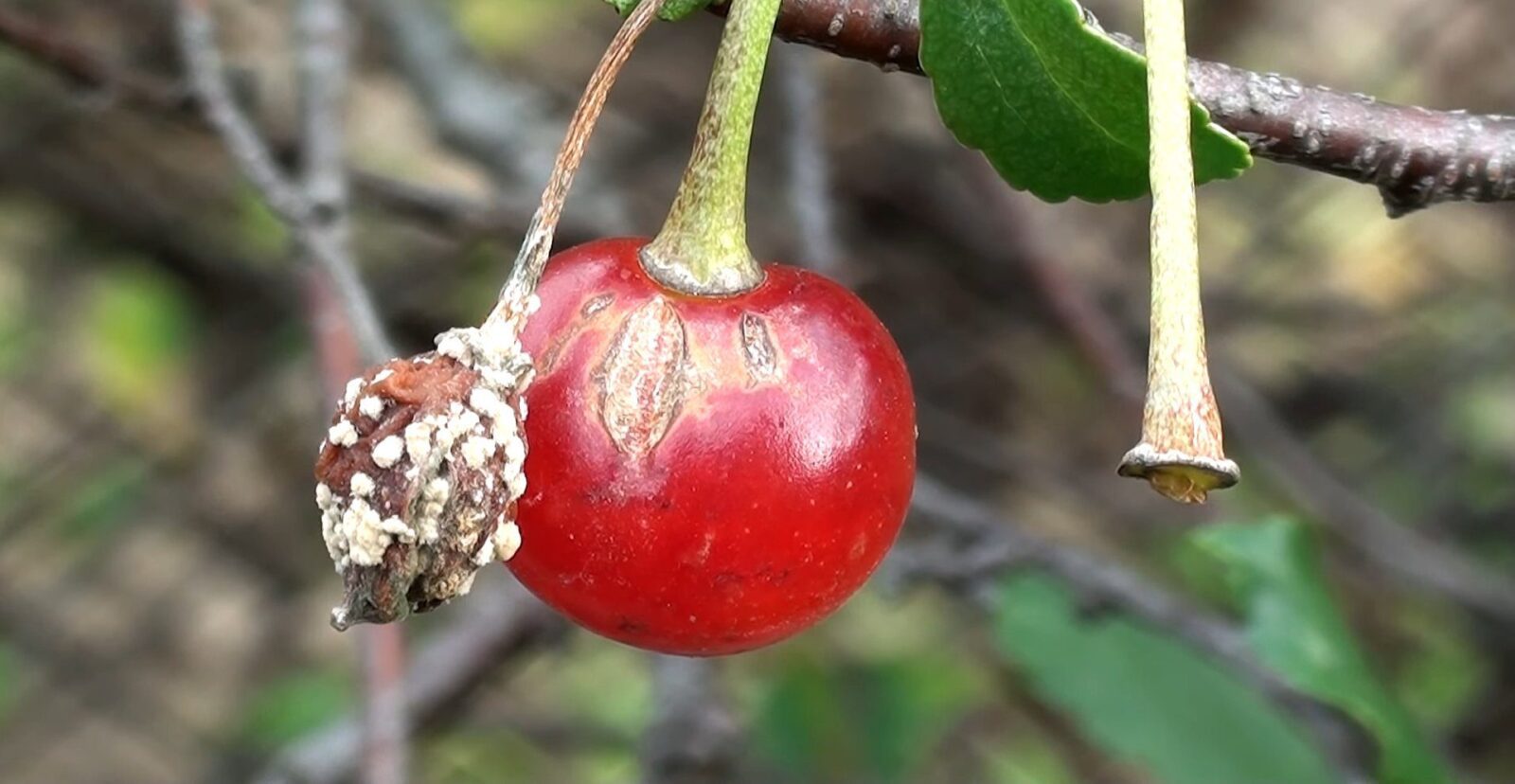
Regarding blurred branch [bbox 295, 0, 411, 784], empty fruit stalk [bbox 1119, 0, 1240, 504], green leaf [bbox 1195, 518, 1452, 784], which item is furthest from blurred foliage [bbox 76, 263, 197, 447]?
empty fruit stalk [bbox 1119, 0, 1240, 504]

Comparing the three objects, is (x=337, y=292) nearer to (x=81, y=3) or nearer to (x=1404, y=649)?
(x=81, y=3)

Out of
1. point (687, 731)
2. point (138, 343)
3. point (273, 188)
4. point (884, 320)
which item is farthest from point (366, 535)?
point (138, 343)

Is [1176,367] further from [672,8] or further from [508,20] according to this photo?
[508,20]

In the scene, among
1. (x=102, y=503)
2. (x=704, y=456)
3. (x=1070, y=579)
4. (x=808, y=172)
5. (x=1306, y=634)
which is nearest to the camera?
(x=704, y=456)

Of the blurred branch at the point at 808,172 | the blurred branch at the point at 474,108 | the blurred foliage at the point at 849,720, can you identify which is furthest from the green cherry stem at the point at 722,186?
the blurred foliage at the point at 849,720

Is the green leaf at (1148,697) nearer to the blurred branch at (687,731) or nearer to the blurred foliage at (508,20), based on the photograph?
the blurred branch at (687,731)

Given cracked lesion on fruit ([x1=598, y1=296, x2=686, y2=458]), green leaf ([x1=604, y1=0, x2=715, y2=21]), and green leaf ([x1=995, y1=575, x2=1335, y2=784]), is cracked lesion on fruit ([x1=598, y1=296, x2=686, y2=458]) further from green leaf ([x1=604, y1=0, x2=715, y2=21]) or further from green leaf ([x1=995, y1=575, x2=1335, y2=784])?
green leaf ([x1=995, y1=575, x2=1335, y2=784])

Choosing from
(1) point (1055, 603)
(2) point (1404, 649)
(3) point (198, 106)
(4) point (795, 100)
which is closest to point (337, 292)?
(3) point (198, 106)
